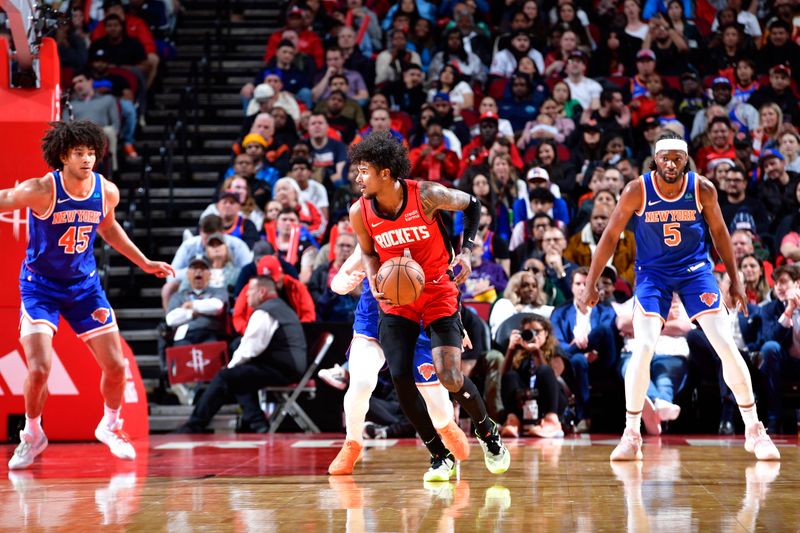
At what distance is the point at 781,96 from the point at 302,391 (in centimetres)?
760

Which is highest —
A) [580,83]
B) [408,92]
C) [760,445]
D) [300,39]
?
[300,39]

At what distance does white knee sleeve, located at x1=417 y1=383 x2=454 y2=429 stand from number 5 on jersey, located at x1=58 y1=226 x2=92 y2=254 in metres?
2.62

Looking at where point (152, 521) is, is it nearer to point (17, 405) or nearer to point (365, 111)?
point (17, 405)

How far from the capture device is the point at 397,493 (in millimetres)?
5605

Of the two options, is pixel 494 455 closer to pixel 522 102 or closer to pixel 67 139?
pixel 67 139

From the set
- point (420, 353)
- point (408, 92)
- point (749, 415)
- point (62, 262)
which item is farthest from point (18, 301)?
point (408, 92)

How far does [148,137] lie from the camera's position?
1560cm

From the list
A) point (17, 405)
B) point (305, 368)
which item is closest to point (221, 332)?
point (305, 368)

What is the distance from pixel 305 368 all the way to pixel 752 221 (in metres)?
5.05

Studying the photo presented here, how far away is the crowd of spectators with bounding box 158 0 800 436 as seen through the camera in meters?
10.4

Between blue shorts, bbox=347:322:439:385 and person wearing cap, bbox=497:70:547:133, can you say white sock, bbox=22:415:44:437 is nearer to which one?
blue shorts, bbox=347:322:439:385

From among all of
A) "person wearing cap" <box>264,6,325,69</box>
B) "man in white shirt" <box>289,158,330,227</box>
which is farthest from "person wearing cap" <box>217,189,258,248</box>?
"person wearing cap" <box>264,6,325,69</box>

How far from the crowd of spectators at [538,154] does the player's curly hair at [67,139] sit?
98.1 inches

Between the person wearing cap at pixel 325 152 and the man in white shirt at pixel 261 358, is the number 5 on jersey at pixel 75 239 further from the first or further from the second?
the person wearing cap at pixel 325 152
